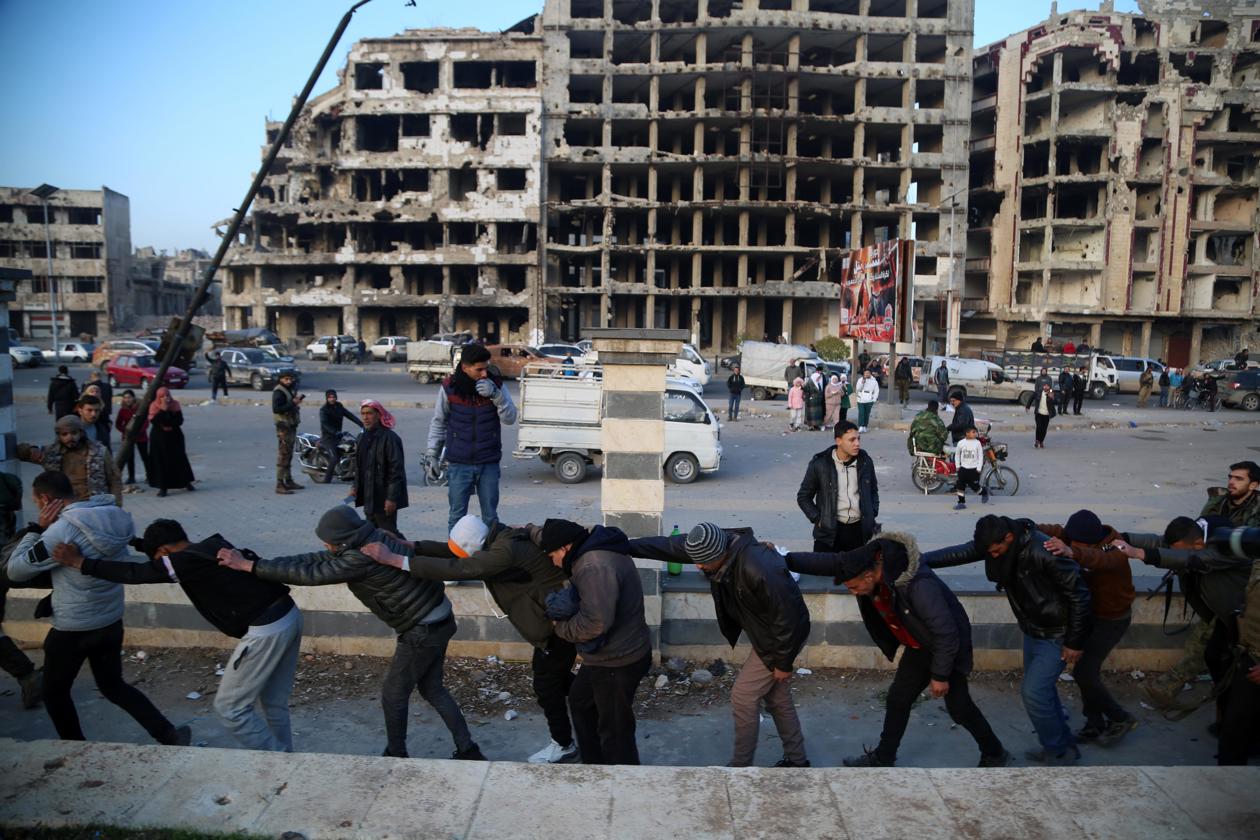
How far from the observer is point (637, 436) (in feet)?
21.0

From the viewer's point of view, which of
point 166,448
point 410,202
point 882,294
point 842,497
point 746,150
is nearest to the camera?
point 842,497

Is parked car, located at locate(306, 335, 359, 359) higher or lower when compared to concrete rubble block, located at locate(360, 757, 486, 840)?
higher

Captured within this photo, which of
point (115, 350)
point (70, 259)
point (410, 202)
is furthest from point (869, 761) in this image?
point (70, 259)

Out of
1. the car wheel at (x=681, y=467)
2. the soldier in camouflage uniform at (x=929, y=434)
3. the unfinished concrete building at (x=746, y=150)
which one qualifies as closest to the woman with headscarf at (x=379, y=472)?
the car wheel at (x=681, y=467)

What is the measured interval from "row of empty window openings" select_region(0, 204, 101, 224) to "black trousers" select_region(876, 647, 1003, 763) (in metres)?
66.7

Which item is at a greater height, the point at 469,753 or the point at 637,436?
the point at 637,436

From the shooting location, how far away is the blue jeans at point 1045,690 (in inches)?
189

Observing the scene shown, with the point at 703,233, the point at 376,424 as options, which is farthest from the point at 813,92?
A: the point at 376,424

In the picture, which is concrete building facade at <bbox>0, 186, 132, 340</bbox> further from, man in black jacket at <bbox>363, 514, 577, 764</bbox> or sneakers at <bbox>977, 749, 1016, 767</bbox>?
sneakers at <bbox>977, 749, 1016, 767</bbox>

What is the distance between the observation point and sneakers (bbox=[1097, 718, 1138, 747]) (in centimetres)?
523

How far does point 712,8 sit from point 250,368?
3591 cm

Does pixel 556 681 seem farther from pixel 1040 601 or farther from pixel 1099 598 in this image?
pixel 1099 598

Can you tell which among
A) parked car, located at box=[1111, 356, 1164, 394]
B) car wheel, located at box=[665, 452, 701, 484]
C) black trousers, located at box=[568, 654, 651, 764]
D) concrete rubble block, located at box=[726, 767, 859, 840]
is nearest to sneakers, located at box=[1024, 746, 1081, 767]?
concrete rubble block, located at box=[726, 767, 859, 840]

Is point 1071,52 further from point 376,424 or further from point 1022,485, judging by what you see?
point 376,424
